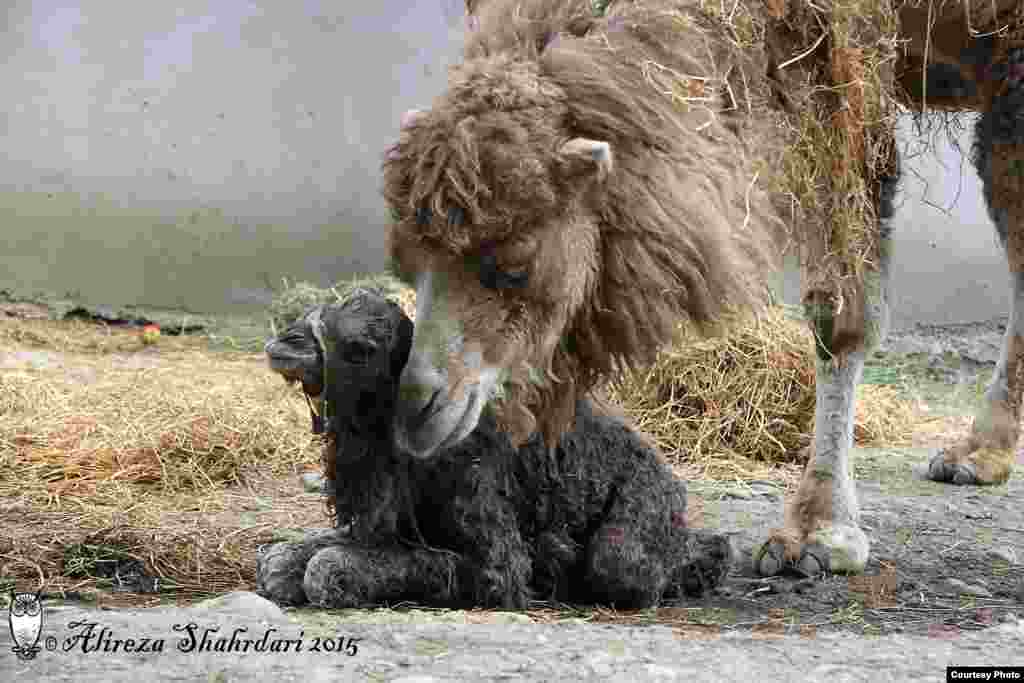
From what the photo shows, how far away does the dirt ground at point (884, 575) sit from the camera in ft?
10.3

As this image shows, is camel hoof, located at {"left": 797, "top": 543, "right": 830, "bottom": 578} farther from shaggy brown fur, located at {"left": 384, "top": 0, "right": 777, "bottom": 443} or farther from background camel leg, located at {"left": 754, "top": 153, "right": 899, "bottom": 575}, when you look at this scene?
shaggy brown fur, located at {"left": 384, "top": 0, "right": 777, "bottom": 443}

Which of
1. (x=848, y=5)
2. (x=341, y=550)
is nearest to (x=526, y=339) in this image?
(x=341, y=550)

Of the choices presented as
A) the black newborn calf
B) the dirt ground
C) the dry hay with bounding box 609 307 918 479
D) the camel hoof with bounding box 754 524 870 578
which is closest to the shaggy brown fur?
the black newborn calf

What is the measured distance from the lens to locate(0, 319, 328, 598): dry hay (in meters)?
3.64

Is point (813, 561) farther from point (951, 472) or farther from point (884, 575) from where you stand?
point (951, 472)

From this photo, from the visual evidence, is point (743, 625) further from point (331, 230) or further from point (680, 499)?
point (331, 230)

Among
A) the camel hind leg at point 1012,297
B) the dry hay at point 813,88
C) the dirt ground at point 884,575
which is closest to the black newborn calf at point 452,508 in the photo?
the dirt ground at point 884,575

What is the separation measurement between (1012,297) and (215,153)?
6.61m

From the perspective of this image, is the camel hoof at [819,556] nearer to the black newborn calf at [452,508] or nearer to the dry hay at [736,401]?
the black newborn calf at [452,508]

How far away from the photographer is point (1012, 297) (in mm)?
5219

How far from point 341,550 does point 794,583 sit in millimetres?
1437

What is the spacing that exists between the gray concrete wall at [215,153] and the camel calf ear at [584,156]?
7.18 m

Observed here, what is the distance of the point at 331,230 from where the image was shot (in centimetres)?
1016

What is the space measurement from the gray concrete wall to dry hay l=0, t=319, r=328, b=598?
2493 mm
